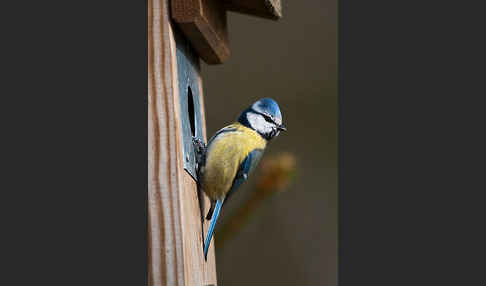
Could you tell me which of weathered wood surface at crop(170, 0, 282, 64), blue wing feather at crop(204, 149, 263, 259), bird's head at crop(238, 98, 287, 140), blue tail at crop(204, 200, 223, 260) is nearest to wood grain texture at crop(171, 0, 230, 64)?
weathered wood surface at crop(170, 0, 282, 64)

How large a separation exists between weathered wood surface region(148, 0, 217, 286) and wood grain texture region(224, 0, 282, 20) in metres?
0.57

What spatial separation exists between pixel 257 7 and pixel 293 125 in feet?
3.28

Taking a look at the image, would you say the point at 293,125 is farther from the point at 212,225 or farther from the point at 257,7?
the point at 212,225

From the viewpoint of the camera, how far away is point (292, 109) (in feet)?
10.6

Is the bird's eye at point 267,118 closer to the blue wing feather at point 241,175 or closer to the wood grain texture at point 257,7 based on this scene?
the blue wing feather at point 241,175

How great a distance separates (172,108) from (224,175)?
44cm

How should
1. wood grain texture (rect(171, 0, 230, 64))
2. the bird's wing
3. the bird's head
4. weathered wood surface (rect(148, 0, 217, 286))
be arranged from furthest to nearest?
the bird's head → the bird's wing → wood grain texture (rect(171, 0, 230, 64)) → weathered wood surface (rect(148, 0, 217, 286))

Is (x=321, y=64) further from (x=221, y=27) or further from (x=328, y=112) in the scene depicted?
(x=221, y=27)

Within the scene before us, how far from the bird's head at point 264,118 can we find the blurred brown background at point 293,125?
57 centimetres

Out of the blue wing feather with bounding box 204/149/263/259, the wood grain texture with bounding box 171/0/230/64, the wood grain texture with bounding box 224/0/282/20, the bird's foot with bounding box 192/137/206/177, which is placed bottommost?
the blue wing feather with bounding box 204/149/263/259

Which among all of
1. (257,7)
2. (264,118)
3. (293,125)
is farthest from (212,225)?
(293,125)

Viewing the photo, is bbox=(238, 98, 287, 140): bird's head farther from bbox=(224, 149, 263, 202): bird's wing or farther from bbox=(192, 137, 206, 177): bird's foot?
bbox=(192, 137, 206, 177): bird's foot

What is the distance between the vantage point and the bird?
81.9 inches

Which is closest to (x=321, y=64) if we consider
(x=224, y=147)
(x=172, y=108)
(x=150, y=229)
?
(x=224, y=147)
